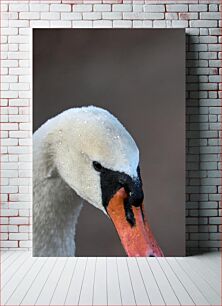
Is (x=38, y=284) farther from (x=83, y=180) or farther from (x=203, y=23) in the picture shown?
(x=203, y=23)

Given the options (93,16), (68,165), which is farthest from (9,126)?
(93,16)

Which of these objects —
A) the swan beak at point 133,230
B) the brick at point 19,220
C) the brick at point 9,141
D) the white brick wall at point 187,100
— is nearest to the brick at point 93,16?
the white brick wall at point 187,100

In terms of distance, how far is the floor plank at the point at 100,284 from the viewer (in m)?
3.53

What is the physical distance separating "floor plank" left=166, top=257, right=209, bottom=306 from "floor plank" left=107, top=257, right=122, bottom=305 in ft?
1.34

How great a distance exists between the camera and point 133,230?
4.62 m

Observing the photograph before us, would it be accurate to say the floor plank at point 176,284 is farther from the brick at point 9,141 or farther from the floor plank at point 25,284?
the brick at point 9,141

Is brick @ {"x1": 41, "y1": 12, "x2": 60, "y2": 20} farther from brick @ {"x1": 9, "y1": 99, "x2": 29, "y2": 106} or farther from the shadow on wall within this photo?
the shadow on wall

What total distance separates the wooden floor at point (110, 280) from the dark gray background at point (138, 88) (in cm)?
30

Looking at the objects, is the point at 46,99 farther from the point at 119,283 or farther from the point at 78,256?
the point at 119,283

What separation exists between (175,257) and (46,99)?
1538 mm

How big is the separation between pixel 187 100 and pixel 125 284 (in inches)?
66.3

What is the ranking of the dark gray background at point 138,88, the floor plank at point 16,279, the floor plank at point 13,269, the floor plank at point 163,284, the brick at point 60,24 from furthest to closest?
the brick at point 60,24 < the dark gray background at point 138,88 < the floor plank at point 13,269 < the floor plank at point 16,279 < the floor plank at point 163,284

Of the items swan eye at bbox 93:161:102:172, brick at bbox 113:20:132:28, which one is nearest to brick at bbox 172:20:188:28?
brick at bbox 113:20:132:28

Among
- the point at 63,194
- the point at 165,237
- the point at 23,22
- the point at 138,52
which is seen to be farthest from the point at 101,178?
the point at 23,22
